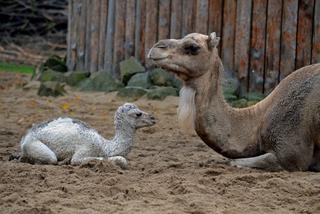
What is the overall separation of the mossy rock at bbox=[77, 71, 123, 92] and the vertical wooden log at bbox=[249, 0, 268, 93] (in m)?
2.49

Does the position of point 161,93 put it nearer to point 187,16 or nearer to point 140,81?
point 140,81

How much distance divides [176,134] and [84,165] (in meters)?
2.72

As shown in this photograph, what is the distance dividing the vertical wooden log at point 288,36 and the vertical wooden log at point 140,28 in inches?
104

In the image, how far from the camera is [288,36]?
10812 millimetres

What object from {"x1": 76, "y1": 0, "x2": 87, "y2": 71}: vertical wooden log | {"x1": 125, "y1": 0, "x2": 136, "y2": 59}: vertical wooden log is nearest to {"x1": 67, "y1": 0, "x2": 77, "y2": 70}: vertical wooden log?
{"x1": 76, "y1": 0, "x2": 87, "y2": 71}: vertical wooden log

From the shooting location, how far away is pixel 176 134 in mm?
9086

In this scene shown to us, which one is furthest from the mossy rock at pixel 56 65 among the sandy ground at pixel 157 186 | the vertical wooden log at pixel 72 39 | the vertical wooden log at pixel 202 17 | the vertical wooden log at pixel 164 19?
the sandy ground at pixel 157 186

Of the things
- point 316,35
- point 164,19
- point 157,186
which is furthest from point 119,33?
point 157,186

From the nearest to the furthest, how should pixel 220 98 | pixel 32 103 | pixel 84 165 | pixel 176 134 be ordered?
1. pixel 84 165
2. pixel 220 98
3. pixel 176 134
4. pixel 32 103

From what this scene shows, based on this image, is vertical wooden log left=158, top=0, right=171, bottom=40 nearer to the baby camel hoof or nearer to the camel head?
the camel head

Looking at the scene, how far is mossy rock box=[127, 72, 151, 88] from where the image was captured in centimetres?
1226

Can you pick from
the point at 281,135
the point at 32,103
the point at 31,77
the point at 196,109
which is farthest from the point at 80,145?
the point at 31,77

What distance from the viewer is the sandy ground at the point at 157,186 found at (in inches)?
201

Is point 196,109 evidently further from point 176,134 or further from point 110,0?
point 110,0
